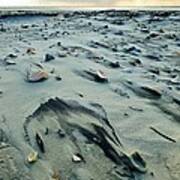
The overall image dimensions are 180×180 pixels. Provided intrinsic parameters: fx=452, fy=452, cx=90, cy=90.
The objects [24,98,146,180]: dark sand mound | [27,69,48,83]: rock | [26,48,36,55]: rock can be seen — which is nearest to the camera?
[24,98,146,180]: dark sand mound

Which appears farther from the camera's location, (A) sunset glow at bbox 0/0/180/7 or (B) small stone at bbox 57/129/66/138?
(A) sunset glow at bbox 0/0/180/7

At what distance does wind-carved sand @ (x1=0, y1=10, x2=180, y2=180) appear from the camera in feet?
7.74

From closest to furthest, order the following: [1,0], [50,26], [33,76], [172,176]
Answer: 1. [172,176]
2. [33,76]
3. [50,26]
4. [1,0]

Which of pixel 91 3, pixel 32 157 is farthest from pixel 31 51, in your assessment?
pixel 91 3

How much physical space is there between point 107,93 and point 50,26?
12.8 feet

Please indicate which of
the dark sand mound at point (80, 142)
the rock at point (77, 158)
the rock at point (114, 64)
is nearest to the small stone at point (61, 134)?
the dark sand mound at point (80, 142)

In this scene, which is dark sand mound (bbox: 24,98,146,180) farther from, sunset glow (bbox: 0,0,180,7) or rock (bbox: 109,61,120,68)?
sunset glow (bbox: 0,0,180,7)

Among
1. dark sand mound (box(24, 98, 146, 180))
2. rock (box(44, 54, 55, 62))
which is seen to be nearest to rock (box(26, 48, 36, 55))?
rock (box(44, 54, 55, 62))

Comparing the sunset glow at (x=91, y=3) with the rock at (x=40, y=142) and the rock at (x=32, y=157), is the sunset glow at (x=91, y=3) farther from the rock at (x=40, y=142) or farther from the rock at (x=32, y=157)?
the rock at (x=32, y=157)

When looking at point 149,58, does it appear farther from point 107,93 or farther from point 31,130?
point 31,130

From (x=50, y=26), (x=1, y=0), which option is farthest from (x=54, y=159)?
(x=1, y=0)

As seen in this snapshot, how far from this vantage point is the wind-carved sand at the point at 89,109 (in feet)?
7.74

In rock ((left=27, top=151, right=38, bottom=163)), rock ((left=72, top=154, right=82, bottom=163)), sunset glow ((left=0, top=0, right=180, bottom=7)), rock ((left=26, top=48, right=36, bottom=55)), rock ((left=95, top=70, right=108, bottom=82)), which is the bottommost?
sunset glow ((left=0, top=0, right=180, bottom=7))

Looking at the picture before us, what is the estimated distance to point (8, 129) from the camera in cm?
271
